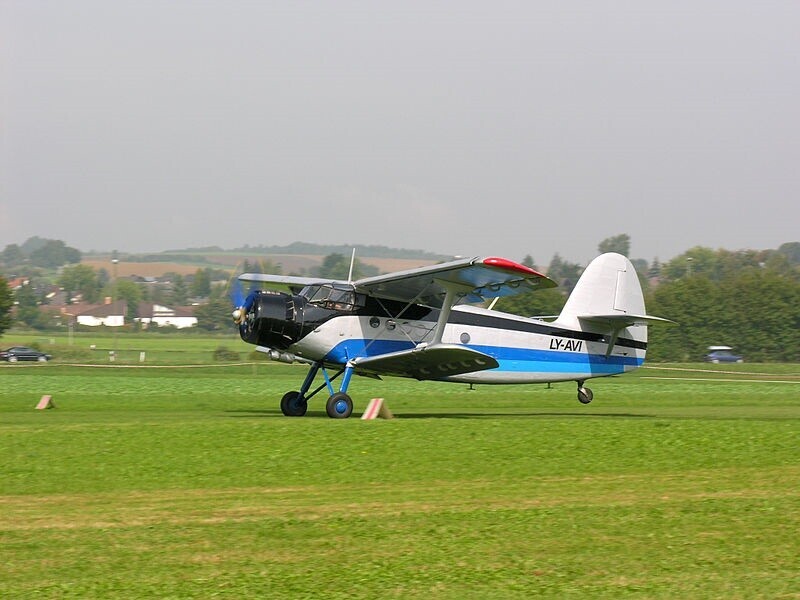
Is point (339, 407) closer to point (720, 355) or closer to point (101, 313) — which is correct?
point (720, 355)

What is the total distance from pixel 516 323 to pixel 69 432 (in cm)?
1087

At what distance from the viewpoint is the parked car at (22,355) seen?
7369cm

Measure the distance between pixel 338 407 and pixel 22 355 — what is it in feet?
200

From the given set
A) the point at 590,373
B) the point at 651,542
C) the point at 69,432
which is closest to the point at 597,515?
the point at 651,542

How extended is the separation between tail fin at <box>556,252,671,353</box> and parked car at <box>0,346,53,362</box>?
58376 millimetres

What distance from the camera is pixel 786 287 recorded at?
8788 centimetres

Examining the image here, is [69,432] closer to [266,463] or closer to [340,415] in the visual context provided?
[266,463]

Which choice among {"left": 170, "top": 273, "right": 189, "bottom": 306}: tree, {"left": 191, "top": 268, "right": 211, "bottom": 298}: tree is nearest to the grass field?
{"left": 191, "top": 268, "right": 211, "bottom": 298}: tree

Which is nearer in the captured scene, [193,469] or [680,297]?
[193,469]

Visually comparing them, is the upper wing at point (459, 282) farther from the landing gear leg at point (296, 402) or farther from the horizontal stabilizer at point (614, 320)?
the horizontal stabilizer at point (614, 320)

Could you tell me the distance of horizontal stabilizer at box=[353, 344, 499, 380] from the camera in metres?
19.7

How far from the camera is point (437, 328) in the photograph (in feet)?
65.4

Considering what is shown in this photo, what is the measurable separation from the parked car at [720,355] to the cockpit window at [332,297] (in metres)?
67.4

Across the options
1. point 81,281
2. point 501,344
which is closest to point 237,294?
point 501,344
